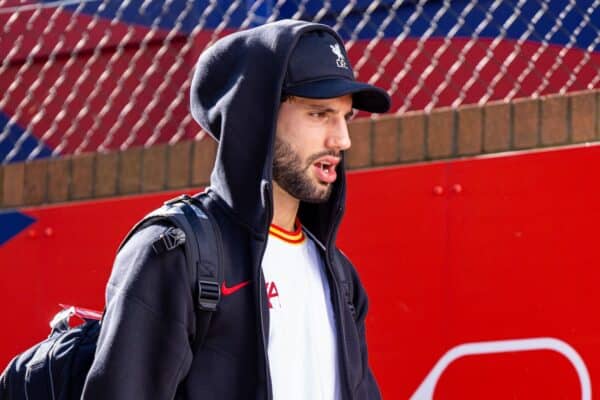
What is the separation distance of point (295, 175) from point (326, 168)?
9cm

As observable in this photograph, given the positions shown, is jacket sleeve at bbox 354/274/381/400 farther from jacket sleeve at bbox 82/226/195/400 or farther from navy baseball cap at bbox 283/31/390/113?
jacket sleeve at bbox 82/226/195/400

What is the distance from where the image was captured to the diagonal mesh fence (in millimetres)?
5445

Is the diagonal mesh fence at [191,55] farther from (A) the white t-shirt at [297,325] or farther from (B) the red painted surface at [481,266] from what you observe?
(A) the white t-shirt at [297,325]

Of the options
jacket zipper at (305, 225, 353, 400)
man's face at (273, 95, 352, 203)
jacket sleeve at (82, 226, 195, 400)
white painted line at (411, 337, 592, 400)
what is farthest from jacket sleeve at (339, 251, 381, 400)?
white painted line at (411, 337, 592, 400)

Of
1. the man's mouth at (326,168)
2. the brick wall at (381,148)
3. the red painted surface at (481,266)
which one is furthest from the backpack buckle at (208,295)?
the brick wall at (381,148)

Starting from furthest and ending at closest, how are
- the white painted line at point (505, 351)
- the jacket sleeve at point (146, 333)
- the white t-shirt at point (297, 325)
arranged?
1. the white painted line at point (505, 351)
2. the white t-shirt at point (297, 325)
3. the jacket sleeve at point (146, 333)

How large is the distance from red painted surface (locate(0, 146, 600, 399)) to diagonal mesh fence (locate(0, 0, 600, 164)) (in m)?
0.57

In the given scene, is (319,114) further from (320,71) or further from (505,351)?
(505,351)

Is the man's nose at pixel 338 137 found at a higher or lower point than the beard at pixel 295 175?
higher

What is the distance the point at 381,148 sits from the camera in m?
5.34

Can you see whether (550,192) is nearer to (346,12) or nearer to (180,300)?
(346,12)

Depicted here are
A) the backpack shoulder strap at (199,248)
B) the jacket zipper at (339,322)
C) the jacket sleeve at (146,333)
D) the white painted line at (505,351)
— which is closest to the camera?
the jacket sleeve at (146,333)

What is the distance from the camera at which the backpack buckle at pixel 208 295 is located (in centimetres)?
296

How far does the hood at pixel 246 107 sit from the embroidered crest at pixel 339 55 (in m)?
0.08
